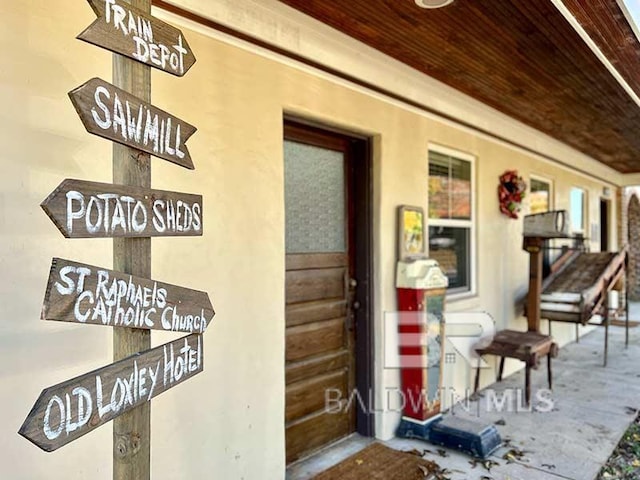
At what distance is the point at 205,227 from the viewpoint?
2.20 metres

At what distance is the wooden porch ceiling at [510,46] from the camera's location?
2482 mm

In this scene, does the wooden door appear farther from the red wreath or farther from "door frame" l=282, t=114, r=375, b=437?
the red wreath

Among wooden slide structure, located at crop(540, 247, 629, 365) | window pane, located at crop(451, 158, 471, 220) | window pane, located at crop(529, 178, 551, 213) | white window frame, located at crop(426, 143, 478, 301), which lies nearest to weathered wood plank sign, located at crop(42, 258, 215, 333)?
white window frame, located at crop(426, 143, 478, 301)

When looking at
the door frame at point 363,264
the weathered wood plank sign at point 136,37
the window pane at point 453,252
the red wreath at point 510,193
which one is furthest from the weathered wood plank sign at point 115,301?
the red wreath at point 510,193

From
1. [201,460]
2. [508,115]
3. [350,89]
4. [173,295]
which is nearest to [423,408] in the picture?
[201,460]

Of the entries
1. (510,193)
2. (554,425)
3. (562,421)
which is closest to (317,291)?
(554,425)

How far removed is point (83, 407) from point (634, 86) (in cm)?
439

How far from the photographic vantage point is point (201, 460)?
219 centimetres

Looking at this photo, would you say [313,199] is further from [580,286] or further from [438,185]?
[580,286]

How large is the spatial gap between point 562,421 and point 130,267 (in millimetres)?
3705

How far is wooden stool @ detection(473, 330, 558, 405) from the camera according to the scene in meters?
3.91

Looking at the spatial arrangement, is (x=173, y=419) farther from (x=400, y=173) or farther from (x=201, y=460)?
(x=400, y=173)

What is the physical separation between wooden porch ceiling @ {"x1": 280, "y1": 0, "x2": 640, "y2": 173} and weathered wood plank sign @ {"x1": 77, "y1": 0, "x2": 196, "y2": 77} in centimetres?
127

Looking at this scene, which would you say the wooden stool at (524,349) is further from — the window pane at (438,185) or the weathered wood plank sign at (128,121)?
the weathered wood plank sign at (128,121)
